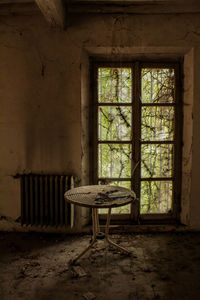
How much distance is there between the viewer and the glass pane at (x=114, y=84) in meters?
3.01

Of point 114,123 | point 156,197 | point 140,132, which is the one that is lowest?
point 156,197

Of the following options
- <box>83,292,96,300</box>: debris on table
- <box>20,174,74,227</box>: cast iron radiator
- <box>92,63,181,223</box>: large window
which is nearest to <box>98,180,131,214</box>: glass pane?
<box>92,63,181,223</box>: large window

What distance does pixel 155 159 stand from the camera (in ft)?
10.1

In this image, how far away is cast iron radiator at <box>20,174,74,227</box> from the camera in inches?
108

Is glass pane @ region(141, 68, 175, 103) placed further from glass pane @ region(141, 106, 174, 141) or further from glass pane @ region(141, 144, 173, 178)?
glass pane @ region(141, 144, 173, 178)

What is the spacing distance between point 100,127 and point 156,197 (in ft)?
3.80

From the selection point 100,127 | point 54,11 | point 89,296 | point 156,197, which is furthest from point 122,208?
point 54,11

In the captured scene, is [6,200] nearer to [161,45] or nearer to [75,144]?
[75,144]

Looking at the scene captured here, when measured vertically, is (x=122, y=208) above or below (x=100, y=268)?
above

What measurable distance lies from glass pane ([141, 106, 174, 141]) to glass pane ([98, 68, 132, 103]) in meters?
0.31

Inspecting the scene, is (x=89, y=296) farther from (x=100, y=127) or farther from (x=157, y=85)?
(x=157, y=85)

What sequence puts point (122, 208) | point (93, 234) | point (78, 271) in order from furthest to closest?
point (122, 208) → point (93, 234) → point (78, 271)

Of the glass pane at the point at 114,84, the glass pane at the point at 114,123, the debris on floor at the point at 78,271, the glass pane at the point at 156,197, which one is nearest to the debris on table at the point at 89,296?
the debris on floor at the point at 78,271

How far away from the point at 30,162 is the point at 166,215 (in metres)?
1.85
